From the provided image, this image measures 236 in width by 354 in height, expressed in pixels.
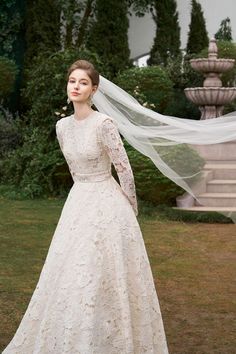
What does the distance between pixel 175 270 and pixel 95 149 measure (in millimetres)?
3831

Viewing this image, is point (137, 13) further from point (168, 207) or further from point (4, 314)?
point (4, 314)

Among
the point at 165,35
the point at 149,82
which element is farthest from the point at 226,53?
the point at 149,82

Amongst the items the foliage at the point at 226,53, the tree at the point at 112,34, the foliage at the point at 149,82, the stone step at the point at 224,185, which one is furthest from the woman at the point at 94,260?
the tree at the point at 112,34

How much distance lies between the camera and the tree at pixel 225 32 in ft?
62.0

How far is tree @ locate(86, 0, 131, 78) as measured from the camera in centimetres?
1789

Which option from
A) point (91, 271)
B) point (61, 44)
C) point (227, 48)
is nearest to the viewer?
point (91, 271)

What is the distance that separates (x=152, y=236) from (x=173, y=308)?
3.28 meters

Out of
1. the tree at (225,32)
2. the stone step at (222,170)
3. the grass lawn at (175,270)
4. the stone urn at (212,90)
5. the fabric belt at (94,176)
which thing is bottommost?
the grass lawn at (175,270)

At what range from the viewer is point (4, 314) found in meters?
6.43

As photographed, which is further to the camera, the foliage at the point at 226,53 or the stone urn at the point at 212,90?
the foliage at the point at 226,53

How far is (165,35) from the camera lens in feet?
62.1

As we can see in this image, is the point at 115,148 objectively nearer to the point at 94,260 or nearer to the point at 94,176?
the point at 94,176

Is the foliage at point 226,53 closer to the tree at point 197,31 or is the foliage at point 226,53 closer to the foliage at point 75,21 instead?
the tree at point 197,31

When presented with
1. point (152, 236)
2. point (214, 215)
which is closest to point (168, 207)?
point (214, 215)
